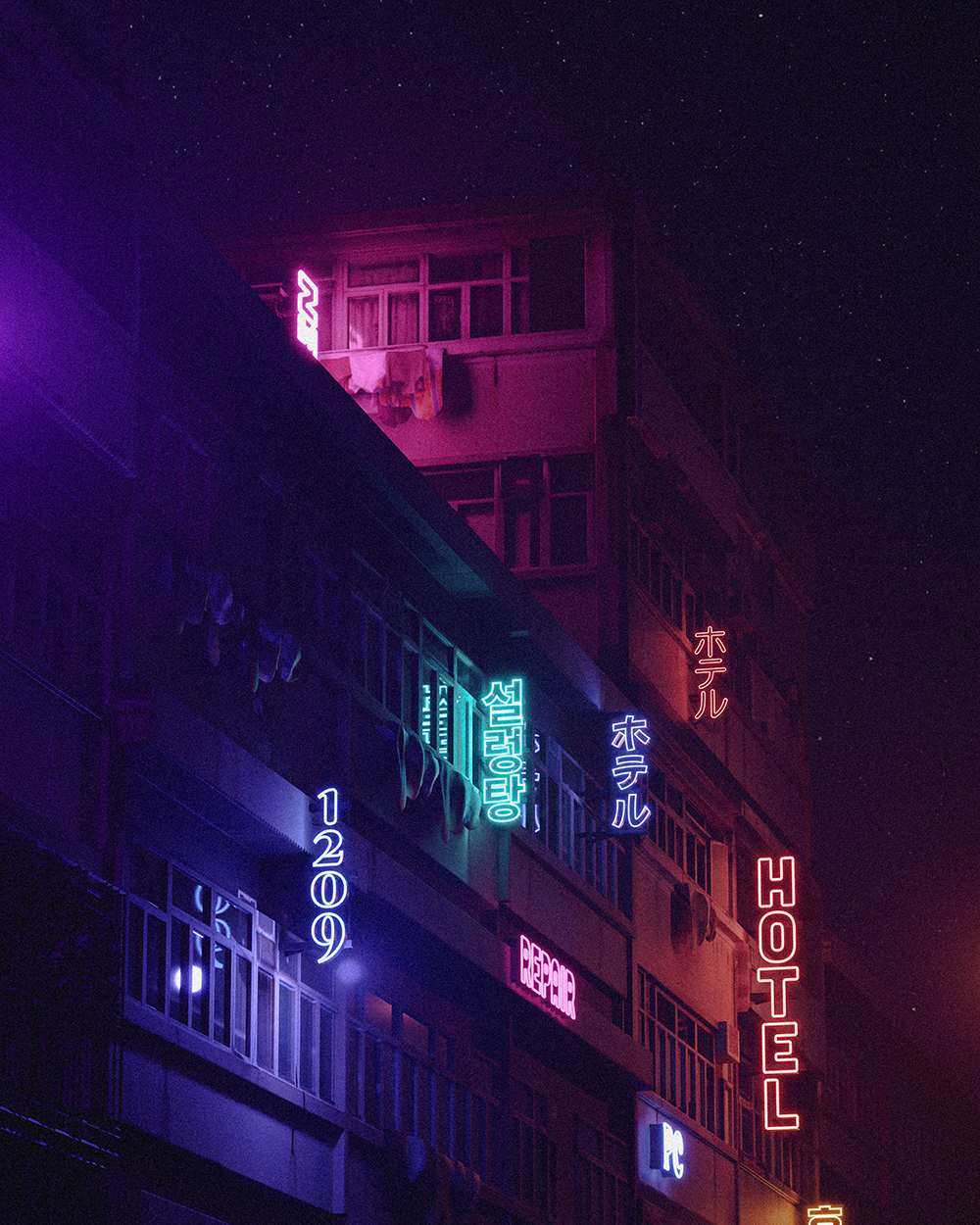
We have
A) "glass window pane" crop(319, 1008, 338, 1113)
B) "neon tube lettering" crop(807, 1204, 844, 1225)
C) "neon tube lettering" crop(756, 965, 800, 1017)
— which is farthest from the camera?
"neon tube lettering" crop(807, 1204, 844, 1225)

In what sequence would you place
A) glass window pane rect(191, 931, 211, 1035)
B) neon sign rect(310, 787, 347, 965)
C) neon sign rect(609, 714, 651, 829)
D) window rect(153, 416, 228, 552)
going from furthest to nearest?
neon sign rect(609, 714, 651, 829)
neon sign rect(310, 787, 347, 965)
window rect(153, 416, 228, 552)
glass window pane rect(191, 931, 211, 1035)

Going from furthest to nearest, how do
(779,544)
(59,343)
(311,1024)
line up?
(779,544) → (311,1024) → (59,343)

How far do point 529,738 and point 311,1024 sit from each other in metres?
7.54

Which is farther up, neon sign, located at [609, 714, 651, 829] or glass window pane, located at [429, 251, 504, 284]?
glass window pane, located at [429, 251, 504, 284]

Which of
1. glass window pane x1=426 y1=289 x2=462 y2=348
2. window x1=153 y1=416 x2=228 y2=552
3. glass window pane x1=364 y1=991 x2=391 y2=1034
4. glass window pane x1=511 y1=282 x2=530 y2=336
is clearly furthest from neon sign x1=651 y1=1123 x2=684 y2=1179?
window x1=153 y1=416 x2=228 y2=552

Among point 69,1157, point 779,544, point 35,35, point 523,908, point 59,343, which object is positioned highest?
point 779,544

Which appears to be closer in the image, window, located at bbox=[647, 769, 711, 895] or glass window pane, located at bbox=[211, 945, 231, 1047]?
glass window pane, located at bbox=[211, 945, 231, 1047]

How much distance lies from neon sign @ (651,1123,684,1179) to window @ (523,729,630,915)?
151 inches

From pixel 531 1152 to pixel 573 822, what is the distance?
18.0 ft

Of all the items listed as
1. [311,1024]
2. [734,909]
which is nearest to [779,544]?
[734,909]

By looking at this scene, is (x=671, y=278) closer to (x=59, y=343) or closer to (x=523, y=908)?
(x=523, y=908)

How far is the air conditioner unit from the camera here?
4169 centimetres

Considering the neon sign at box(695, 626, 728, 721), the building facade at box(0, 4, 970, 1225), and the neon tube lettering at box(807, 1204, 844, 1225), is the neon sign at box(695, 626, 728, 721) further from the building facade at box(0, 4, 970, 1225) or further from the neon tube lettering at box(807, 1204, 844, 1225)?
the neon tube lettering at box(807, 1204, 844, 1225)

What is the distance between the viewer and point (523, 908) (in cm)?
3139
